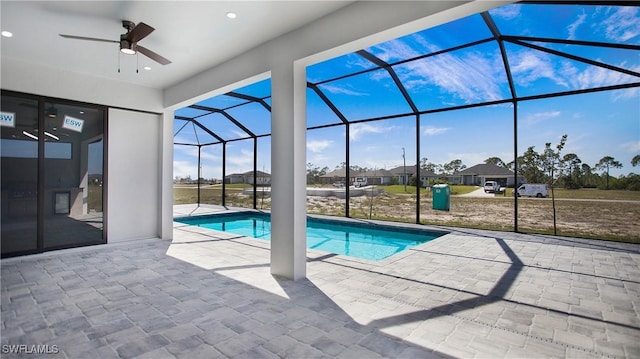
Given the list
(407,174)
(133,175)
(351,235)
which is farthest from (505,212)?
(133,175)

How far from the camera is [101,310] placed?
2.83 m

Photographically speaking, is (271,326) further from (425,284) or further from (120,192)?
(120,192)

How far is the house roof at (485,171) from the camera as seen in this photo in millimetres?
8413

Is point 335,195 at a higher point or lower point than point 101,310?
higher

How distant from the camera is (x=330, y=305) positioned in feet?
9.58

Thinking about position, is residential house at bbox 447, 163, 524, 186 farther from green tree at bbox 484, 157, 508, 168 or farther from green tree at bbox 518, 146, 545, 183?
green tree at bbox 518, 146, 545, 183

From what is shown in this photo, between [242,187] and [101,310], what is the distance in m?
9.42

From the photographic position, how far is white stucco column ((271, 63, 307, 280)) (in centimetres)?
367

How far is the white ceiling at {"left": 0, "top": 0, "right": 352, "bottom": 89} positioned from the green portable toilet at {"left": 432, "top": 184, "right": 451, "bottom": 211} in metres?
6.95

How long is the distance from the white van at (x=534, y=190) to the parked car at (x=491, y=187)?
0.82 metres

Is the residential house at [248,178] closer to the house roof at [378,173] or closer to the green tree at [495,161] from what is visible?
the house roof at [378,173]

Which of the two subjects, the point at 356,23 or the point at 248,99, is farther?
the point at 248,99

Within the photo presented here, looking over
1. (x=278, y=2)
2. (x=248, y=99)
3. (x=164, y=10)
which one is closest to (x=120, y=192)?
(x=248, y=99)

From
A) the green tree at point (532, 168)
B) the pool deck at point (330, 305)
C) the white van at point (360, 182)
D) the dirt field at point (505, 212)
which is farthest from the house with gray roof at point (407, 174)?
the pool deck at point (330, 305)
